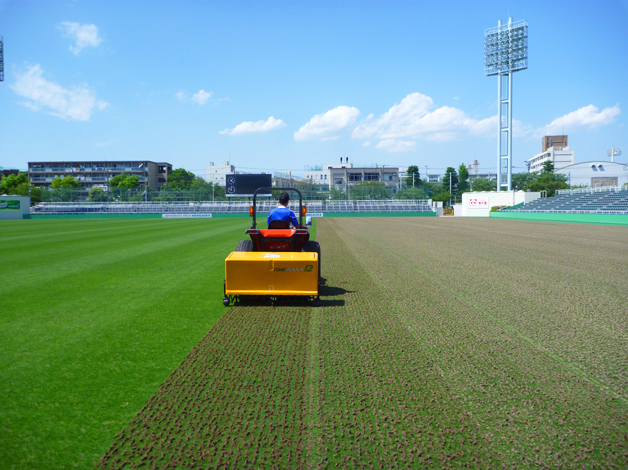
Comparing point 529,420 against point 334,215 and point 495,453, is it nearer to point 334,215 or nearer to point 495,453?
point 495,453

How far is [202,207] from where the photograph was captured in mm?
57188

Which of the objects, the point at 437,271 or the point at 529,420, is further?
the point at 437,271

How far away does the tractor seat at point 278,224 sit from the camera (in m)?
6.64

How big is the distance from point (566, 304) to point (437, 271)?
3.16m

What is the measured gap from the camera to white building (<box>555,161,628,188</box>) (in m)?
68.5

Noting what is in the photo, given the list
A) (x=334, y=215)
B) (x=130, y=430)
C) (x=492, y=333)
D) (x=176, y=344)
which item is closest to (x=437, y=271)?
(x=492, y=333)

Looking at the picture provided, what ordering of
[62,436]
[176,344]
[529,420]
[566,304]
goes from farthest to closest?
[566,304], [176,344], [529,420], [62,436]

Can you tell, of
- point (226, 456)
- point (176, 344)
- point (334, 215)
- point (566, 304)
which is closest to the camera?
point (226, 456)

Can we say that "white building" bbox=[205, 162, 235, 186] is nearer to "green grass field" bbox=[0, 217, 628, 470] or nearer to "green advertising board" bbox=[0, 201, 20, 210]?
"green advertising board" bbox=[0, 201, 20, 210]

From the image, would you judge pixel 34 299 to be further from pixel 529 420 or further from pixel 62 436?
pixel 529 420

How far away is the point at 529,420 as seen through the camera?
283cm

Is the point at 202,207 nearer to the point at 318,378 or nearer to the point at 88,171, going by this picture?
the point at 318,378

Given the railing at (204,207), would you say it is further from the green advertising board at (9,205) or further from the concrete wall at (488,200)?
the green advertising board at (9,205)

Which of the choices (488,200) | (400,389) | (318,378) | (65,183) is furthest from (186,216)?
(65,183)
